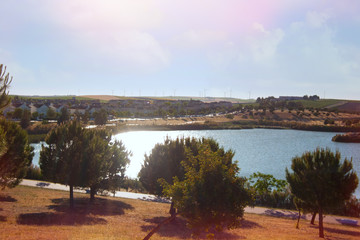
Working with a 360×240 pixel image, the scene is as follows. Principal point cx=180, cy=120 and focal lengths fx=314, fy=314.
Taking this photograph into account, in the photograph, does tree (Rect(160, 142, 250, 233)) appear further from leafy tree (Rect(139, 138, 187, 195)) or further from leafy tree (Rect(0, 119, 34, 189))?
leafy tree (Rect(0, 119, 34, 189))

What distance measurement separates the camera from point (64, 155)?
2195cm

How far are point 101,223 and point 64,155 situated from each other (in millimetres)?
5945

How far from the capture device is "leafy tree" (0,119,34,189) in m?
22.2

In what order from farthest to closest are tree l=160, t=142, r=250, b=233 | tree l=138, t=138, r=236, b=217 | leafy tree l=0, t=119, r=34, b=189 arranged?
1. tree l=138, t=138, r=236, b=217
2. leafy tree l=0, t=119, r=34, b=189
3. tree l=160, t=142, r=250, b=233

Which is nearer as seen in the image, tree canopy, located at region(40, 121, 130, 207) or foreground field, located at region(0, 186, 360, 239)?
foreground field, located at region(0, 186, 360, 239)

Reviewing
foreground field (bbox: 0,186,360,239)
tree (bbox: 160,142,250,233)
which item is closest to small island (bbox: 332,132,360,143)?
foreground field (bbox: 0,186,360,239)

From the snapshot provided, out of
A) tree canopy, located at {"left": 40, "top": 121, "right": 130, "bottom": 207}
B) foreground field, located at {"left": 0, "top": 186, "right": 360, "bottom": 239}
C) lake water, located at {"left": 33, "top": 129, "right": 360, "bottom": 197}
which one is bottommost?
lake water, located at {"left": 33, "top": 129, "right": 360, "bottom": 197}

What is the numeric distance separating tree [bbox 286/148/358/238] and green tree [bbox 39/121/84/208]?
14821mm

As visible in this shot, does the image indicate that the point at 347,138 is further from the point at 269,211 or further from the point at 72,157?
the point at 72,157

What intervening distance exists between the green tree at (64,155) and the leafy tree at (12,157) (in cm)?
223

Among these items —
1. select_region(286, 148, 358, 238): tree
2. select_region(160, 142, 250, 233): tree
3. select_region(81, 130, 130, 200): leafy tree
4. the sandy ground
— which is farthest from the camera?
the sandy ground

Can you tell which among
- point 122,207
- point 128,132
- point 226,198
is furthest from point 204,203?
point 128,132

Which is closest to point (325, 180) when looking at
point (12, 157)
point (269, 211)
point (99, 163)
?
point (269, 211)

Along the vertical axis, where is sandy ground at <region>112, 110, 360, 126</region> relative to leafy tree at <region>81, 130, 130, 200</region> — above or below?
above
